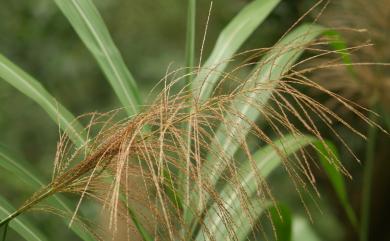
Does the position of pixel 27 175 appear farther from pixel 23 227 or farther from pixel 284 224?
pixel 284 224

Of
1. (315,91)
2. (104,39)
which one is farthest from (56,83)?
(104,39)

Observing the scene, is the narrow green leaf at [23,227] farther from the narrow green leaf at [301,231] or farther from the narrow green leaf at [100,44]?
the narrow green leaf at [301,231]

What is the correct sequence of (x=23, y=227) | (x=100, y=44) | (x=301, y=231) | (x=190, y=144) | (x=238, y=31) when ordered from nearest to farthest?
1. (x=190, y=144)
2. (x=23, y=227)
3. (x=100, y=44)
4. (x=238, y=31)
5. (x=301, y=231)

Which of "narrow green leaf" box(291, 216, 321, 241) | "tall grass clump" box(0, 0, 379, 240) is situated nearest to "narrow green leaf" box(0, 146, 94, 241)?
"tall grass clump" box(0, 0, 379, 240)

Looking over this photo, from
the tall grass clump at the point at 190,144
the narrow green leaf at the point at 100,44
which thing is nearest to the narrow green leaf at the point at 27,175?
the tall grass clump at the point at 190,144

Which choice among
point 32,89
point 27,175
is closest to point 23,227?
point 27,175

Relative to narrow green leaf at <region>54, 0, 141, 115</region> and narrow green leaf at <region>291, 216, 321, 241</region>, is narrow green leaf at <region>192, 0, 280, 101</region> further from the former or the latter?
narrow green leaf at <region>291, 216, 321, 241</region>
